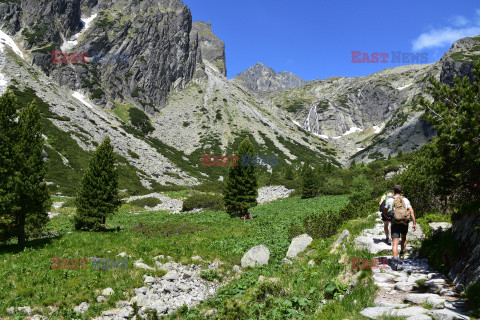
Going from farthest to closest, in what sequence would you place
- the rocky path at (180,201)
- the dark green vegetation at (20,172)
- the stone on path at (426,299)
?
the rocky path at (180,201), the dark green vegetation at (20,172), the stone on path at (426,299)

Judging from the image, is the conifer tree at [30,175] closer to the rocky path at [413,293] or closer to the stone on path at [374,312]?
the stone on path at [374,312]

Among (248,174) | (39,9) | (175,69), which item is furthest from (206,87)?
(248,174)

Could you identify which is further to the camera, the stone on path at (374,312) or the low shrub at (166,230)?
the low shrub at (166,230)

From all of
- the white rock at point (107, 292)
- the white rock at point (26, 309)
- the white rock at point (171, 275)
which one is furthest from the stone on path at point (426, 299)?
the white rock at point (26, 309)

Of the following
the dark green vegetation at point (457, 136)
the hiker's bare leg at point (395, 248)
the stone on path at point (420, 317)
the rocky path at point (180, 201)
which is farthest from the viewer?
the rocky path at point (180, 201)

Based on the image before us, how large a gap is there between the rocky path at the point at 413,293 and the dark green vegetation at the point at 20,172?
16.2 metres

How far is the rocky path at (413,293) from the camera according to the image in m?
5.01

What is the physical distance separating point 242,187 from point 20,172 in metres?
19.7

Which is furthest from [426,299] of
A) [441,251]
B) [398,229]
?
[398,229]

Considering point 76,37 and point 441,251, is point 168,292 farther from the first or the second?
point 76,37

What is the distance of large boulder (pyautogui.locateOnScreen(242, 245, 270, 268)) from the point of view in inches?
489

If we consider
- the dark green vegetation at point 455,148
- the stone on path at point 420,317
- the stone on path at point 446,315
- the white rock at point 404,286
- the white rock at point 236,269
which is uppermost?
the dark green vegetation at point 455,148

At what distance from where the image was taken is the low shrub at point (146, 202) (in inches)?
1706

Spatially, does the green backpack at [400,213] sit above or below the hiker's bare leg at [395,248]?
above
